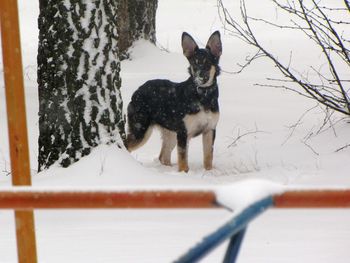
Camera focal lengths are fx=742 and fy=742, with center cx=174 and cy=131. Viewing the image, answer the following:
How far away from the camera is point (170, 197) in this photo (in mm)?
1858

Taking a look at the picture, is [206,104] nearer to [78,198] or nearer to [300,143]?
[300,143]

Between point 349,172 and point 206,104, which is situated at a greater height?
point 206,104

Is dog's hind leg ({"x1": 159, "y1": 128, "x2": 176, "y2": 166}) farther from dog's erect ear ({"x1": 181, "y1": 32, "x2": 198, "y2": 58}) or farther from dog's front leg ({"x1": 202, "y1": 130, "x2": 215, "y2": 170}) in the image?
dog's erect ear ({"x1": 181, "y1": 32, "x2": 198, "y2": 58})

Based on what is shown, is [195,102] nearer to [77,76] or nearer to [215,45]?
[215,45]

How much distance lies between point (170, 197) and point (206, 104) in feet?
21.5

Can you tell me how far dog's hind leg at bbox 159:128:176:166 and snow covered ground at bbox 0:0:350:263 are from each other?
0.12 m

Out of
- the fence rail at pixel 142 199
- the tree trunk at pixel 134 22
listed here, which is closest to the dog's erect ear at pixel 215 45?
the tree trunk at pixel 134 22

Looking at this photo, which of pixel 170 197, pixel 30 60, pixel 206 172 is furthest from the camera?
pixel 30 60

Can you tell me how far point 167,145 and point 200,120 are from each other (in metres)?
0.75

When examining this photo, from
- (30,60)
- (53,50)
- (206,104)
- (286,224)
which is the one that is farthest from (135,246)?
(30,60)

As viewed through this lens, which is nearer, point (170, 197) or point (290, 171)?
point (170, 197)

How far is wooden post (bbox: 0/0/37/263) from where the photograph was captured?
3.20 metres

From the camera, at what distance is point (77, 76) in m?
6.54

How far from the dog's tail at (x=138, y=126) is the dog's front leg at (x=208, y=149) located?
0.85 meters
